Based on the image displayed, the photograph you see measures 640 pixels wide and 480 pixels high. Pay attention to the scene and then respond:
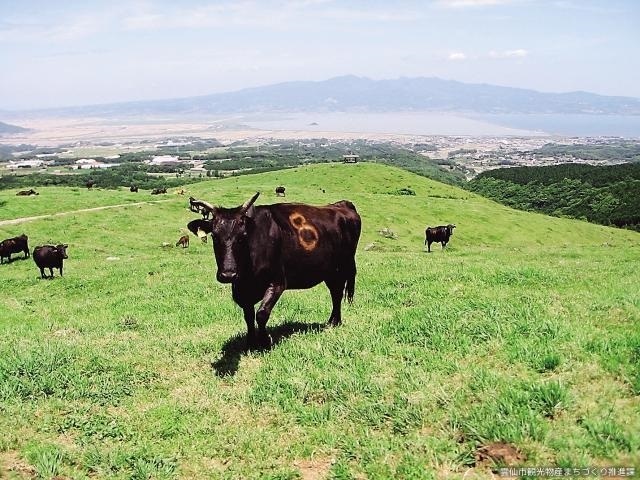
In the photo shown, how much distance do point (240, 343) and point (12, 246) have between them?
1260 inches

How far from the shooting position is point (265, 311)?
375 inches

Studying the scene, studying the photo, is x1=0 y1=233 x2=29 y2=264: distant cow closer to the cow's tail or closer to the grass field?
the grass field

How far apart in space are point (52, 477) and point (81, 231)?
138ft

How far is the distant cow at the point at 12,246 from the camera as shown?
35156mm

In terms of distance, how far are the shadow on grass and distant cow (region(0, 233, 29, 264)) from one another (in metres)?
31.3

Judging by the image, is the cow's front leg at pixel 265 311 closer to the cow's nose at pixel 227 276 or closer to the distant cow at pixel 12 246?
the cow's nose at pixel 227 276

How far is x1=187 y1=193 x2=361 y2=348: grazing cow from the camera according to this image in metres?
8.77

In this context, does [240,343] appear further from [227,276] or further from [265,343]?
[227,276]

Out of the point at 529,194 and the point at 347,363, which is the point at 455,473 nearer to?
the point at 347,363

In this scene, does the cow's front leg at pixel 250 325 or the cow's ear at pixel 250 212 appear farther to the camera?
the cow's front leg at pixel 250 325

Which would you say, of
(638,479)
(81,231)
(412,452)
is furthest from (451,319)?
(81,231)

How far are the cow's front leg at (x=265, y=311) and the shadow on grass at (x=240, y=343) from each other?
181mm

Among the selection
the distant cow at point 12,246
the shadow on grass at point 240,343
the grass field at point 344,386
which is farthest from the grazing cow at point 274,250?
the distant cow at point 12,246

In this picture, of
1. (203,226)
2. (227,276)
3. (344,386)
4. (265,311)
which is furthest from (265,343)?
(344,386)
